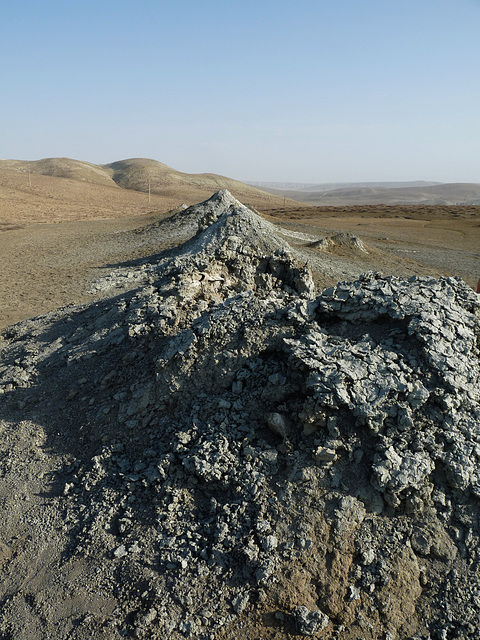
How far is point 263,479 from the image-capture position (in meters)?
3.71

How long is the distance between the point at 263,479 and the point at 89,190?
56453mm

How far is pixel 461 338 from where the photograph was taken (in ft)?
15.2

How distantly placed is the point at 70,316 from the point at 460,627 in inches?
274

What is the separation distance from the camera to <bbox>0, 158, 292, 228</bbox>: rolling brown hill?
3484 centimetres

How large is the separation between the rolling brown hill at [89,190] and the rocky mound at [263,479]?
25.8m

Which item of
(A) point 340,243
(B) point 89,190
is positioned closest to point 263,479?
(A) point 340,243

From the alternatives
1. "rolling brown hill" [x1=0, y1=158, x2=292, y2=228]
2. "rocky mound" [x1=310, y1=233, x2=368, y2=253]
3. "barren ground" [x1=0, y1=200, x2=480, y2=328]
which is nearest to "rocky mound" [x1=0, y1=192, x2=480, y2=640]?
"barren ground" [x1=0, y1=200, x2=480, y2=328]

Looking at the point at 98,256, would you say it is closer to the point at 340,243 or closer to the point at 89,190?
the point at 340,243

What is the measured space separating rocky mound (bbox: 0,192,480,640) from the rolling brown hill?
2584cm

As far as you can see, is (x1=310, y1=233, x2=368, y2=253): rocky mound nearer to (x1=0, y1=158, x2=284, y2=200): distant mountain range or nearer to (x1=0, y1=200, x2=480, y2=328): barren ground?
(x1=0, y1=200, x2=480, y2=328): barren ground

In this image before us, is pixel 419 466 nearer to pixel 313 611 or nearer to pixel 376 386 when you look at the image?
pixel 376 386

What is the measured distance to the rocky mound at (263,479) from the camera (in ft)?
A: 10.5

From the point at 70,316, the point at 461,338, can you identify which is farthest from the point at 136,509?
the point at 70,316

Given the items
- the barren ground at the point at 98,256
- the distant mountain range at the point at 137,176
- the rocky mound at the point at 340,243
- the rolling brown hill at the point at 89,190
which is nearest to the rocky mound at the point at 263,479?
the barren ground at the point at 98,256
